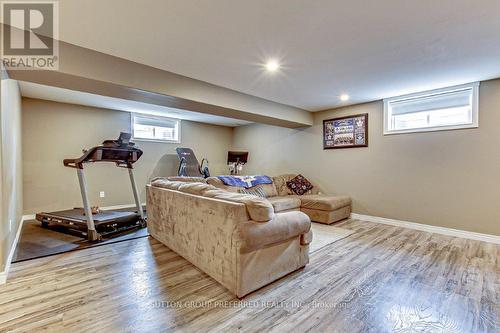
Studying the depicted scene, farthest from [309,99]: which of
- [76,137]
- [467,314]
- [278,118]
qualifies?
[76,137]

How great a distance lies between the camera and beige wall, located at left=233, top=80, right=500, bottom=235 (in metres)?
3.54

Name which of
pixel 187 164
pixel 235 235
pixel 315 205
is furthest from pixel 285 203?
pixel 187 164

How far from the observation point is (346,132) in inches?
200

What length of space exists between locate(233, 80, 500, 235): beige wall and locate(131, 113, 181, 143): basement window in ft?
11.1

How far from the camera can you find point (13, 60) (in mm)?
2186

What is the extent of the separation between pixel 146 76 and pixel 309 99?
2938mm

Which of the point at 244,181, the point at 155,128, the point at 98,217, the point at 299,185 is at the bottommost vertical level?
the point at 98,217

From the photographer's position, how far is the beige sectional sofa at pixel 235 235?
1.99m

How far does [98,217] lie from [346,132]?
5004mm

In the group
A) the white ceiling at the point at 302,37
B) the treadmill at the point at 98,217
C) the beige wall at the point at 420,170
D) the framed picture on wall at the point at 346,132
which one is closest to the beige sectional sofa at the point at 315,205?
the beige wall at the point at 420,170

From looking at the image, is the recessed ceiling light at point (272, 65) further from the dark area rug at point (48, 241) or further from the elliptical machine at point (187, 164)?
the elliptical machine at point (187, 164)

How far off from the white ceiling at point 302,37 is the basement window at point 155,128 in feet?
10.8

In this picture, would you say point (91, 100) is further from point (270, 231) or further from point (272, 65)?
point (270, 231)

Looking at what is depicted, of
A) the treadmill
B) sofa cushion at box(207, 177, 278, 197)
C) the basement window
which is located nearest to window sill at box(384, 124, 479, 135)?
sofa cushion at box(207, 177, 278, 197)
